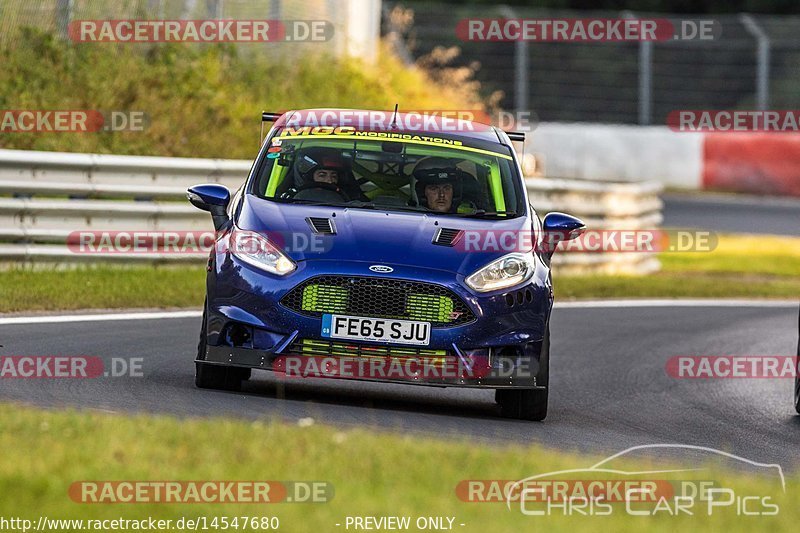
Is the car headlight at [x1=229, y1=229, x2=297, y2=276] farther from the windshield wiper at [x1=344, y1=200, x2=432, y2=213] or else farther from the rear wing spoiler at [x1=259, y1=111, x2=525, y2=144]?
the rear wing spoiler at [x1=259, y1=111, x2=525, y2=144]

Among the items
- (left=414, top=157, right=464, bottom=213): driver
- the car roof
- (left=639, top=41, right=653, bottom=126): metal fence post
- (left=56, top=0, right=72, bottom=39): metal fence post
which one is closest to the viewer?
(left=414, top=157, right=464, bottom=213): driver

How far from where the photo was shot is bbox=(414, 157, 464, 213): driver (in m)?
9.52

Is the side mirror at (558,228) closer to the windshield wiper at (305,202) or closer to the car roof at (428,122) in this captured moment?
the car roof at (428,122)

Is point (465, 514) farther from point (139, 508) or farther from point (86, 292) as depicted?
point (86, 292)

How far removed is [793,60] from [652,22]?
315 cm

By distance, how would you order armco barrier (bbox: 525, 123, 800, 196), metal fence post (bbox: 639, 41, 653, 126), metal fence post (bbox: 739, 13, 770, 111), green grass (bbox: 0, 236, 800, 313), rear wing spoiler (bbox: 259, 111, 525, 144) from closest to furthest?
rear wing spoiler (bbox: 259, 111, 525, 144), green grass (bbox: 0, 236, 800, 313), metal fence post (bbox: 739, 13, 770, 111), metal fence post (bbox: 639, 41, 653, 126), armco barrier (bbox: 525, 123, 800, 196)

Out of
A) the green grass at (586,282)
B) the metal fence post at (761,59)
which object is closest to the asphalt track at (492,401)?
the green grass at (586,282)

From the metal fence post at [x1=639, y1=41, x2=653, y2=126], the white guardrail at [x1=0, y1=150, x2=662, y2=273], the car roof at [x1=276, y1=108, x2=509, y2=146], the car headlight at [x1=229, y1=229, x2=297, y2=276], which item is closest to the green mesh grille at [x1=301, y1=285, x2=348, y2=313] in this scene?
the car headlight at [x1=229, y1=229, x2=297, y2=276]

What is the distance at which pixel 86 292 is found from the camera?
521 inches

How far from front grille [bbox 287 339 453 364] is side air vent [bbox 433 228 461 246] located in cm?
65

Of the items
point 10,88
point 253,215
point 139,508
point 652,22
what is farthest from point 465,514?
point 652,22

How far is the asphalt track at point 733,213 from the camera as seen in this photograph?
28078 mm

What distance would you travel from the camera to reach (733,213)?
97.5 ft

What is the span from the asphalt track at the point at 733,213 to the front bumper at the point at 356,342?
1945cm
